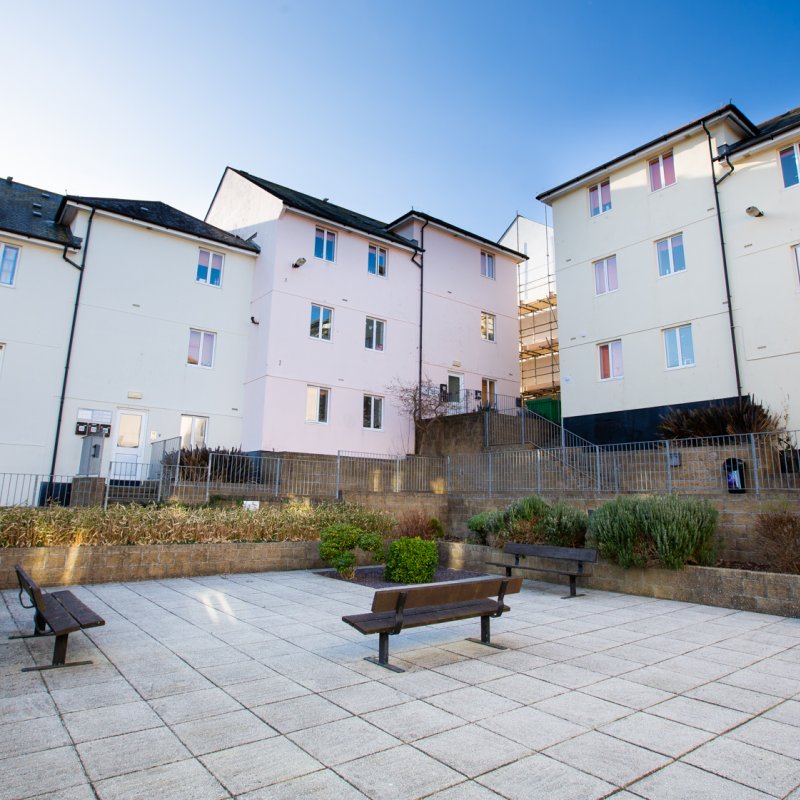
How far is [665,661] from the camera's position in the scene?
18.3 feet

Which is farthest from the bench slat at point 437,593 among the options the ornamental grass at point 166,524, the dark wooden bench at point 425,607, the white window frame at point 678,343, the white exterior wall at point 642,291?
the white window frame at point 678,343

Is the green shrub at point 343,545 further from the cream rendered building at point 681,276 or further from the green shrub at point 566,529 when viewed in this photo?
the cream rendered building at point 681,276

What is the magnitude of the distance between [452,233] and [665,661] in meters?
24.0

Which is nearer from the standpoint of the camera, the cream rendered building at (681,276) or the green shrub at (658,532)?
the green shrub at (658,532)

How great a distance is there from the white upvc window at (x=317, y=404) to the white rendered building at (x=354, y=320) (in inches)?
1.6

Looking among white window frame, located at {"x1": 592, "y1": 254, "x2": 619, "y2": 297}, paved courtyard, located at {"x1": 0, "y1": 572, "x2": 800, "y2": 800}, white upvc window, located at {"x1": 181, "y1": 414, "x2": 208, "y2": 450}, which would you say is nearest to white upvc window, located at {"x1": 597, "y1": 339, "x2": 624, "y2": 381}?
white window frame, located at {"x1": 592, "y1": 254, "x2": 619, "y2": 297}

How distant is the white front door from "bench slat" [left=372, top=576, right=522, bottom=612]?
15.5 m

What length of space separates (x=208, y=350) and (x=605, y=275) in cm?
1473

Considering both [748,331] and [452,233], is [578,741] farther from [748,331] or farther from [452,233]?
[452,233]

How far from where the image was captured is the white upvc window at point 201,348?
2058 centimetres

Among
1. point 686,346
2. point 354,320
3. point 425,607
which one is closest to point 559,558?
point 425,607

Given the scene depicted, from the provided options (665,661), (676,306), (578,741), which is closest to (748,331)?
(676,306)

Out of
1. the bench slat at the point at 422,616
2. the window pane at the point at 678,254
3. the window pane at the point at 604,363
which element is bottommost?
the bench slat at the point at 422,616

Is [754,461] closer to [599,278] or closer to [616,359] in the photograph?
[616,359]
